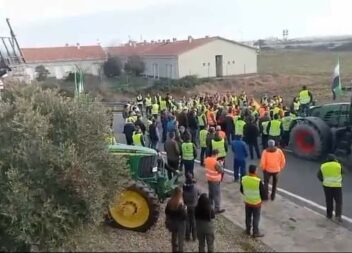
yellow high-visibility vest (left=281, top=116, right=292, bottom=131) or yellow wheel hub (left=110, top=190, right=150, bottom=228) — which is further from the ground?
yellow high-visibility vest (left=281, top=116, right=292, bottom=131)

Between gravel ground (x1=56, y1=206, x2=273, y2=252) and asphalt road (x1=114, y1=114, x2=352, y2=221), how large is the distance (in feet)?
8.11

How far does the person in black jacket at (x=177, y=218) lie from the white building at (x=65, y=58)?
2146 inches

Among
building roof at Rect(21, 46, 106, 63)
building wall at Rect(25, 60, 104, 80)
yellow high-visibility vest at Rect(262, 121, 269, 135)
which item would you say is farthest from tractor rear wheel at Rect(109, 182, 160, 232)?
building roof at Rect(21, 46, 106, 63)

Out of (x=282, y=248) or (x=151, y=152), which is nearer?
(x=282, y=248)

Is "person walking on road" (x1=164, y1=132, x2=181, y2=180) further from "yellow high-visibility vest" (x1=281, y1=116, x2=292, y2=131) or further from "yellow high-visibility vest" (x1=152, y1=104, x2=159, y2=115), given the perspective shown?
"yellow high-visibility vest" (x1=152, y1=104, x2=159, y2=115)

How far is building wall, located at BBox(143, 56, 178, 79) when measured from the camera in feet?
186

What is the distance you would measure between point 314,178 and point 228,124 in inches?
212

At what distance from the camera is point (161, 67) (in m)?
59.5

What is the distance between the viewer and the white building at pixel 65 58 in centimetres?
6619

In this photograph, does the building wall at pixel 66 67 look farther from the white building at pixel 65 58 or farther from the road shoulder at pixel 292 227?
the road shoulder at pixel 292 227

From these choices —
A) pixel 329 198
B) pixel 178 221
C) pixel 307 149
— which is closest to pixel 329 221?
pixel 329 198

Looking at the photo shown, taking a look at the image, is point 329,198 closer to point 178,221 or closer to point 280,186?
point 280,186

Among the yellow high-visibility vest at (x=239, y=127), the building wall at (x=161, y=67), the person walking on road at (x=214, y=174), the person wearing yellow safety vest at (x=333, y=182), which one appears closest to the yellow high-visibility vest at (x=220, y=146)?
the person walking on road at (x=214, y=174)

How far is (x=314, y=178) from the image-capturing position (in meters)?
15.3
